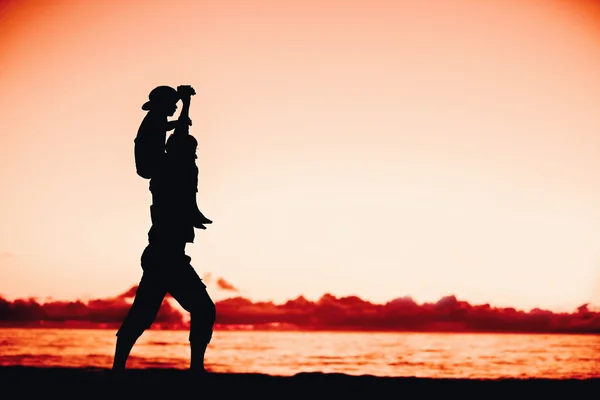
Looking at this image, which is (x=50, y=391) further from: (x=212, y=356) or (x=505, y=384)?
(x=212, y=356)

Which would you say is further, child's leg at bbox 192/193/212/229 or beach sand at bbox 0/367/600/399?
child's leg at bbox 192/193/212/229

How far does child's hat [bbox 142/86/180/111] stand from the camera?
231 inches

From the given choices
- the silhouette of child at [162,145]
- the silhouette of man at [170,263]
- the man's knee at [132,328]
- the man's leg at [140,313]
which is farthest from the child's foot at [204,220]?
the man's knee at [132,328]

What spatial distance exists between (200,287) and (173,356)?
4919 centimetres

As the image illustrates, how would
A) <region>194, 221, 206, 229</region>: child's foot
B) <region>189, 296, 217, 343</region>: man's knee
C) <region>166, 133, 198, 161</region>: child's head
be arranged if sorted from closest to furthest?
1. <region>189, 296, 217, 343</region>: man's knee
2. <region>166, 133, 198, 161</region>: child's head
3. <region>194, 221, 206, 229</region>: child's foot

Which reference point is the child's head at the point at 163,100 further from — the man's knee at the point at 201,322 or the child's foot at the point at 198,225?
the man's knee at the point at 201,322

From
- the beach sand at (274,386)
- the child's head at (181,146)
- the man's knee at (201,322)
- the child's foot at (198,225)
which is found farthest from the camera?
the child's foot at (198,225)

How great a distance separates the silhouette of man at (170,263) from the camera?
555 cm

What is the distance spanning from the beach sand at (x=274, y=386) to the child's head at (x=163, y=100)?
2.46 m

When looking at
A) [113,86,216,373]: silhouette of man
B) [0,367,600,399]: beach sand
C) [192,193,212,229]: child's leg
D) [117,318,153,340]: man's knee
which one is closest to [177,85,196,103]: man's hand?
[113,86,216,373]: silhouette of man

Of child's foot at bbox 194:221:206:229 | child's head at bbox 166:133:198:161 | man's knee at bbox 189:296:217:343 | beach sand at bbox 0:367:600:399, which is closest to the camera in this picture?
beach sand at bbox 0:367:600:399

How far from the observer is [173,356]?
52281mm

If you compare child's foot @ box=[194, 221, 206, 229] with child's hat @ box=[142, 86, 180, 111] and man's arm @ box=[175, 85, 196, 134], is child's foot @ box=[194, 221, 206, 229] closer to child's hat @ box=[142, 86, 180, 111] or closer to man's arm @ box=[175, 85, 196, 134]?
man's arm @ box=[175, 85, 196, 134]

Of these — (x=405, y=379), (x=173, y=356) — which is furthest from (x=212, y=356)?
(x=405, y=379)
